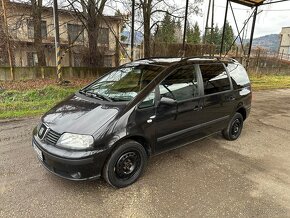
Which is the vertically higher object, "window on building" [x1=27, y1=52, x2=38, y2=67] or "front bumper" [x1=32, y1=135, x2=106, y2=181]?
"window on building" [x1=27, y1=52, x2=38, y2=67]

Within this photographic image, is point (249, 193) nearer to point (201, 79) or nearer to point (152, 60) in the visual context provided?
point (201, 79)

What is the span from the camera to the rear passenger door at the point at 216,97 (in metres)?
3.94

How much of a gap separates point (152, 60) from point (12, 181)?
288cm

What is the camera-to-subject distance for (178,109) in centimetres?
344

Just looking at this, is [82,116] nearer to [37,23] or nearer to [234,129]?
[234,129]

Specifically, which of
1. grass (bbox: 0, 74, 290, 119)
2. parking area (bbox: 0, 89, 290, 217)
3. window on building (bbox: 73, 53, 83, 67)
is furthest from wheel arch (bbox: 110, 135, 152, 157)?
window on building (bbox: 73, 53, 83, 67)

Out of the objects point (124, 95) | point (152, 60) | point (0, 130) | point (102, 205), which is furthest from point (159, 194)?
point (0, 130)

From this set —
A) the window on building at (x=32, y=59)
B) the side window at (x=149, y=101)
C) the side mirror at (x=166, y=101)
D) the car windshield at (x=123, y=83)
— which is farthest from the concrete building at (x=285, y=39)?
the side window at (x=149, y=101)

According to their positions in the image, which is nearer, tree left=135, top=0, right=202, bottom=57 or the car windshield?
the car windshield

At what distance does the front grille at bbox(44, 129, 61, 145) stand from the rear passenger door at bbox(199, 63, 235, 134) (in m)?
2.36

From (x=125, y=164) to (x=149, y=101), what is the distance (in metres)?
0.91

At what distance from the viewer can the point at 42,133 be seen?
2.98 metres

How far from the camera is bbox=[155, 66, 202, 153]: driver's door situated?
129 inches

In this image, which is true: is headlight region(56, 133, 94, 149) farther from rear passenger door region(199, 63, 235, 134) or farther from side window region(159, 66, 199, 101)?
rear passenger door region(199, 63, 235, 134)
